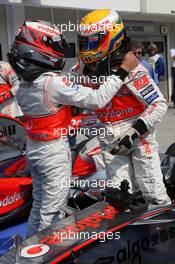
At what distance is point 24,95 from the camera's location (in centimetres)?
284

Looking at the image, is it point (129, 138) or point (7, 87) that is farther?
point (7, 87)

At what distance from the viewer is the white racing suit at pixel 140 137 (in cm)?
278

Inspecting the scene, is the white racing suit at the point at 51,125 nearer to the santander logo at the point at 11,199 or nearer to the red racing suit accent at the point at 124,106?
the red racing suit accent at the point at 124,106

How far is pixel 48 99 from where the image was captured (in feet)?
9.00

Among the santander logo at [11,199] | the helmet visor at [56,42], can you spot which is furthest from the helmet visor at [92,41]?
the santander logo at [11,199]

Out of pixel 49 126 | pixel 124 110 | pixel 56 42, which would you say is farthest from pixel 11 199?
pixel 56 42

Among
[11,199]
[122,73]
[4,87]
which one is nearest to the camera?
[122,73]

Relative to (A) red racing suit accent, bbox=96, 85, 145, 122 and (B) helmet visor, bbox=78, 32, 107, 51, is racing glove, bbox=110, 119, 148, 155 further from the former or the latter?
(B) helmet visor, bbox=78, 32, 107, 51

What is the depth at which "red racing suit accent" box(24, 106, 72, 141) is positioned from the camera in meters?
2.79

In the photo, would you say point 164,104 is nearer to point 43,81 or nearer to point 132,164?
point 132,164

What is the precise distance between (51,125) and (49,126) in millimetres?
14

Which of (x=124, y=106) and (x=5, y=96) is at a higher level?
(x=124, y=106)

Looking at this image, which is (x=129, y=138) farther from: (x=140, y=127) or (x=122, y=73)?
(x=122, y=73)

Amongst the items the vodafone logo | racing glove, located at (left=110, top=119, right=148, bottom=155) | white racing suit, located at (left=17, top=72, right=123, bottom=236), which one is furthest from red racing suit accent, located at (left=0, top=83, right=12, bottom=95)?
the vodafone logo
